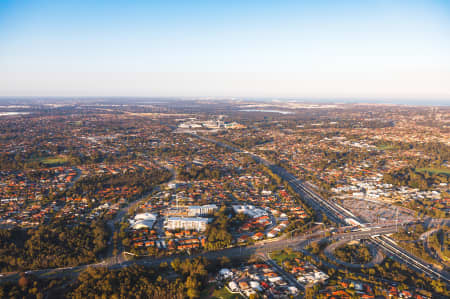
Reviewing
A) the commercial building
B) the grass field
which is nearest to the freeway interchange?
the commercial building

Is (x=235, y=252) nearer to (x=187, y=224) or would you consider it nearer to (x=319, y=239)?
(x=187, y=224)

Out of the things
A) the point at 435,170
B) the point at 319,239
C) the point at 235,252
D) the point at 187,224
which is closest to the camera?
the point at 235,252

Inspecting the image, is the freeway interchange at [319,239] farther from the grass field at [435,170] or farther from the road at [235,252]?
the grass field at [435,170]

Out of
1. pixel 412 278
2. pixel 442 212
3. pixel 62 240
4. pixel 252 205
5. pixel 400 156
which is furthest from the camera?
pixel 400 156

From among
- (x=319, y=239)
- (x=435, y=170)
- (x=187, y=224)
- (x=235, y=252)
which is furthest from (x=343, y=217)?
(x=435, y=170)

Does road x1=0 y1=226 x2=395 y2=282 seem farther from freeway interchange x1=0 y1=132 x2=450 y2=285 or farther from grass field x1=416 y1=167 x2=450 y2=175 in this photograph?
grass field x1=416 y1=167 x2=450 y2=175

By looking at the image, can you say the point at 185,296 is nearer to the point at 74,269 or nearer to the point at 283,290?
the point at 283,290

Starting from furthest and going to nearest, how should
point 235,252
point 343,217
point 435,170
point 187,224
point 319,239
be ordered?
1. point 435,170
2. point 343,217
3. point 187,224
4. point 319,239
5. point 235,252

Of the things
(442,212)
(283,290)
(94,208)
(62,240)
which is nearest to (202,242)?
(283,290)

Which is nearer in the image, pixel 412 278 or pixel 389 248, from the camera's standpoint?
pixel 412 278

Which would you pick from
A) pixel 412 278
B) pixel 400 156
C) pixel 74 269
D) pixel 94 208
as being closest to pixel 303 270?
pixel 412 278

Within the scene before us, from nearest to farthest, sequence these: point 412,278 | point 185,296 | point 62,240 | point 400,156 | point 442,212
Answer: point 185,296 → point 412,278 → point 62,240 → point 442,212 → point 400,156
